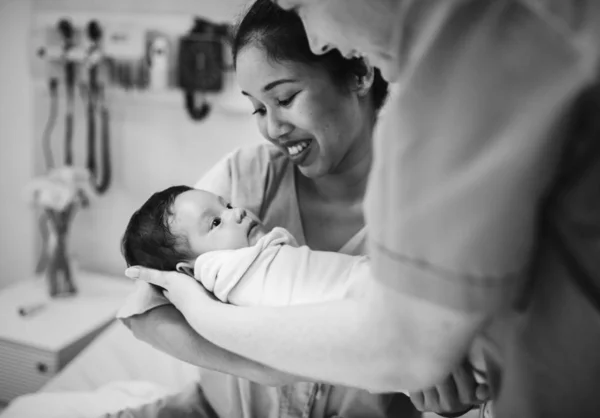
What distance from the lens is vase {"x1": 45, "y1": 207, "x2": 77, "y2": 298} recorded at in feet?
7.89

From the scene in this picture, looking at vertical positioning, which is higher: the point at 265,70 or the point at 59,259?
the point at 265,70

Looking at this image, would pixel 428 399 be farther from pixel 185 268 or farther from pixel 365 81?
pixel 365 81

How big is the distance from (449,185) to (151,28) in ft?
7.34

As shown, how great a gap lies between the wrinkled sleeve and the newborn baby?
0.39 metres

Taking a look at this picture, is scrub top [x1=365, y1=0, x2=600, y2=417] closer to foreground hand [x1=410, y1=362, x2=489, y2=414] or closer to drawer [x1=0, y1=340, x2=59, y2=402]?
foreground hand [x1=410, y1=362, x2=489, y2=414]

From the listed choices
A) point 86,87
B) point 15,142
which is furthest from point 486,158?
point 15,142

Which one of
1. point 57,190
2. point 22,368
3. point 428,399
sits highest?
point 428,399

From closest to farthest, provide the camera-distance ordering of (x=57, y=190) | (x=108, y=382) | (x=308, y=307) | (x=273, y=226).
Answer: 1. (x=308, y=307)
2. (x=273, y=226)
3. (x=108, y=382)
4. (x=57, y=190)

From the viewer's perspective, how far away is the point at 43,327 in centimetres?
221

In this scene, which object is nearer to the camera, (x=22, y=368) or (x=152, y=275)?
(x=152, y=275)

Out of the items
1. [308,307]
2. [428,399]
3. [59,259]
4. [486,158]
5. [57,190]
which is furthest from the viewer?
[59,259]

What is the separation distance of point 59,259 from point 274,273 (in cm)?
185

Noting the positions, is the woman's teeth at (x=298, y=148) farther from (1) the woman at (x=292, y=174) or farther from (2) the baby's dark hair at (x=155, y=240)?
(2) the baby's dark hair at (x=155, y=240)

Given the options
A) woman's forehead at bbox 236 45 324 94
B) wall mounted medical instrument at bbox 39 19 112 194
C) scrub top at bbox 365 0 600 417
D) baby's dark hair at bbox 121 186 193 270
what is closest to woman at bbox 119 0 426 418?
woman's forehead at bbox 236 45 324 94
